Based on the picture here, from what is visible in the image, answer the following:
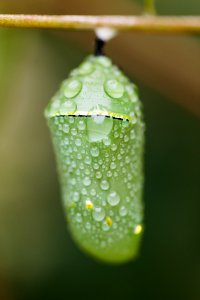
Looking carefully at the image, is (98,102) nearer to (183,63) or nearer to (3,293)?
(183,63)

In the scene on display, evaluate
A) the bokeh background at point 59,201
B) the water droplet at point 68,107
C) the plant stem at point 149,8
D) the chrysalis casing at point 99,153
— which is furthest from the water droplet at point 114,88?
the bokeh background at point 59,201

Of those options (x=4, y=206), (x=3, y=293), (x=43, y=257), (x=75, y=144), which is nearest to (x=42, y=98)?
(x=4, y=206)

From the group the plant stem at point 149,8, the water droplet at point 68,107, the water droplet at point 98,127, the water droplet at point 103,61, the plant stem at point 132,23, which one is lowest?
the water droplet at point 98,127

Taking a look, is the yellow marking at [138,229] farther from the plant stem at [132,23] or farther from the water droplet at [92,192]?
the plant stem at [132,23]

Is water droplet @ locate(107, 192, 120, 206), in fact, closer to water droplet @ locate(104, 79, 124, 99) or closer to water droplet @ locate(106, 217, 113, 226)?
water droplet @ locate(106, 217, 113, 226)

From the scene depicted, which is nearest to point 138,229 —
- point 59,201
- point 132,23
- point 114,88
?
point 114,88
